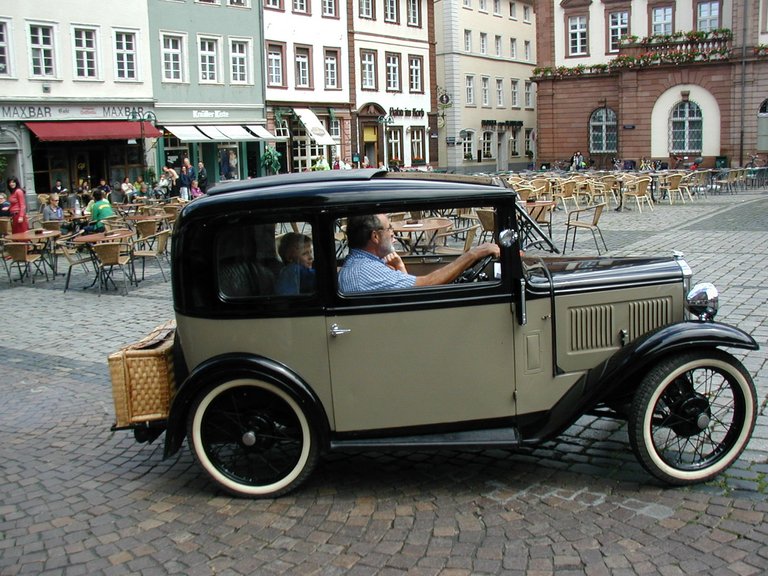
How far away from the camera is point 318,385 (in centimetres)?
510

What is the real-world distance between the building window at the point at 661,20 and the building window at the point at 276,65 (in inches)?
900

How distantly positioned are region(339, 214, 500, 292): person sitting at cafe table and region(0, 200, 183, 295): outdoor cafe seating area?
8.70 metres

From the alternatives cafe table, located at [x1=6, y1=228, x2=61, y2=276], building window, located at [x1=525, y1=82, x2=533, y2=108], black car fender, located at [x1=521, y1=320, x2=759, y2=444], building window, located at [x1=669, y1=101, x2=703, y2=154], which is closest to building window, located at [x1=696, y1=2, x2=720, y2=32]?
building window, located at [x1=669, y1=101, x2=703, y2=154]

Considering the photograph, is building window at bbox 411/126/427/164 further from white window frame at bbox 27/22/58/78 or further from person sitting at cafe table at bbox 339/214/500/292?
person sitting at cafe table at bbox 339/214/500/292

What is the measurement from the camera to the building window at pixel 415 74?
55969mm

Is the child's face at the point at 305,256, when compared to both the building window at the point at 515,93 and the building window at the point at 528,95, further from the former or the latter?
the building window at the point at 528,95

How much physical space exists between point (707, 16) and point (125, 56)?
33054mm

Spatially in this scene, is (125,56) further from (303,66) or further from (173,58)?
(303,66)

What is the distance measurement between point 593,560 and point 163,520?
7.54ft

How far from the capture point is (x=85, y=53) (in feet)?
120

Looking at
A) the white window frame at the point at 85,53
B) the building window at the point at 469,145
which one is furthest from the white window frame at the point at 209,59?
the building window at the point at 469,145

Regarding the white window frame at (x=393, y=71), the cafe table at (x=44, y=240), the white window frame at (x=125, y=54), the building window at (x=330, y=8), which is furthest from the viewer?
the white window frame at (x=393, y=71)

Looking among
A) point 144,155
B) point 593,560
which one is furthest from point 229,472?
point 144,155

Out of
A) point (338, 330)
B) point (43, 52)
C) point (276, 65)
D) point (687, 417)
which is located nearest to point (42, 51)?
point (43, 52)
